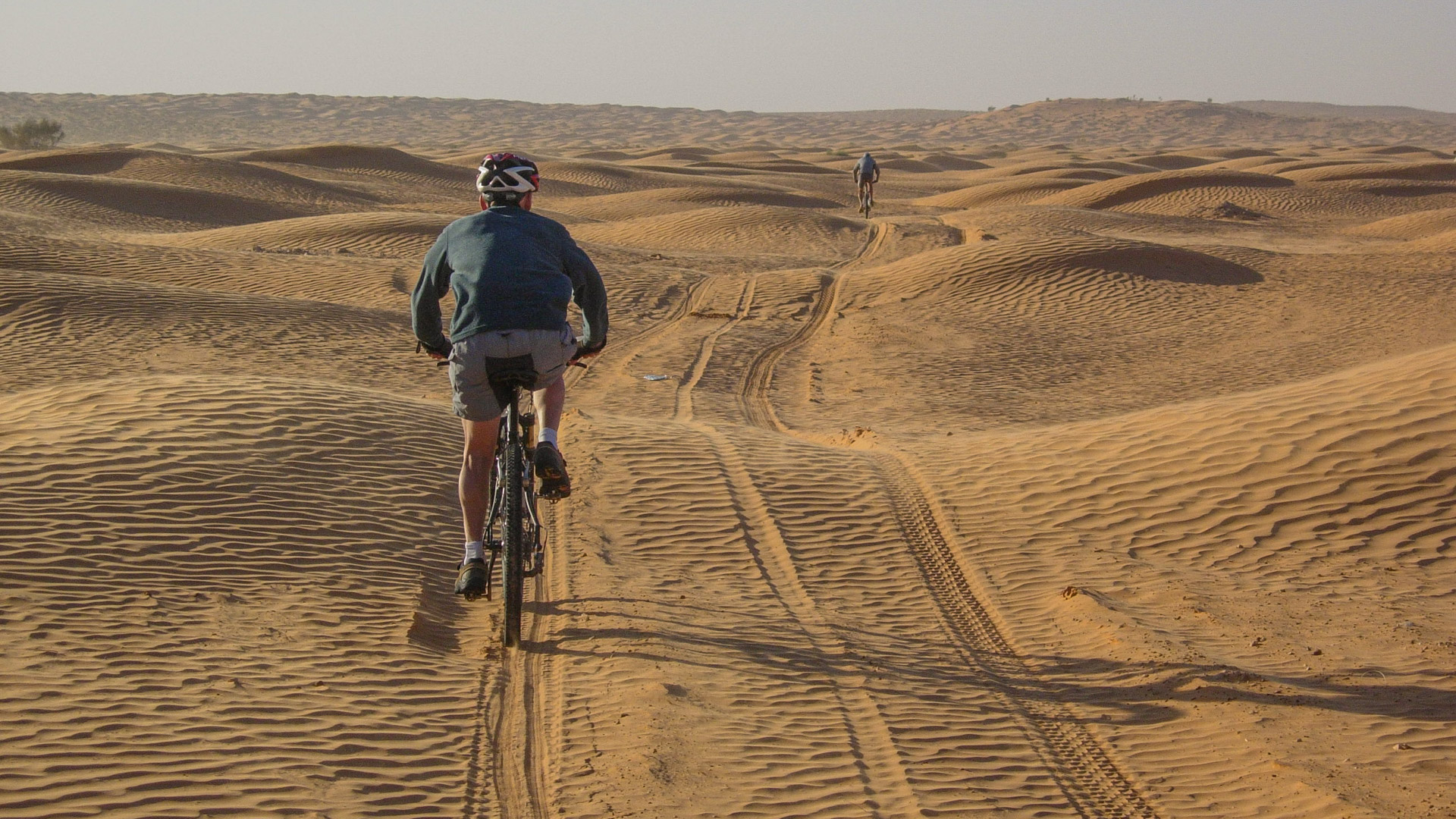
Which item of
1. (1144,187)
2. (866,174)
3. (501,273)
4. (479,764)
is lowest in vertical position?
(479,764)

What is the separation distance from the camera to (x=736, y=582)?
239 inches

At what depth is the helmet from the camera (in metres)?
4.73

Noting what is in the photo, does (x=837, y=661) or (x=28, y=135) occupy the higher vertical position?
(x=28, y=135)

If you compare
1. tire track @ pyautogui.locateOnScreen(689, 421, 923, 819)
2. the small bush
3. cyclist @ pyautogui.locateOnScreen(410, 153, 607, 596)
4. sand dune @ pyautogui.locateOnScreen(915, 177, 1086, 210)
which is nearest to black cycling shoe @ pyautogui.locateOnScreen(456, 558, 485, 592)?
cyclist @ pyautogui.locateOnScreen(410, 153, 607, 596)

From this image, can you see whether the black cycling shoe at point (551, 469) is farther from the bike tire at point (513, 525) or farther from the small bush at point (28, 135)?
the small bush at point (28, 135)

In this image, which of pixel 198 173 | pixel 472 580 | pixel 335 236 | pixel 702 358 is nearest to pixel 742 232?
pixel 335 236

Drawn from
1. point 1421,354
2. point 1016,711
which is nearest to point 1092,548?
point 1016,711

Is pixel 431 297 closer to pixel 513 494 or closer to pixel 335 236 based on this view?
pixel 513 494

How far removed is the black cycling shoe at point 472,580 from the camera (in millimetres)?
4859

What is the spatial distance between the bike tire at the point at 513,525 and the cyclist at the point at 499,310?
9 centimetres

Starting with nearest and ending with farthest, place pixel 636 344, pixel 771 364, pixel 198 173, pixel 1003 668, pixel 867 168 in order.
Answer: pixel 1003 668 < pixel 771 364 < pixel 636 344 < pixel 867 168 < pixel 198 173

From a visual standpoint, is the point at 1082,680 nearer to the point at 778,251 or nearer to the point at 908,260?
the point at 908,260

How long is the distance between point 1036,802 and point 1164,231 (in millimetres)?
24884

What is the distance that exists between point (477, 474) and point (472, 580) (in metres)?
0.43
